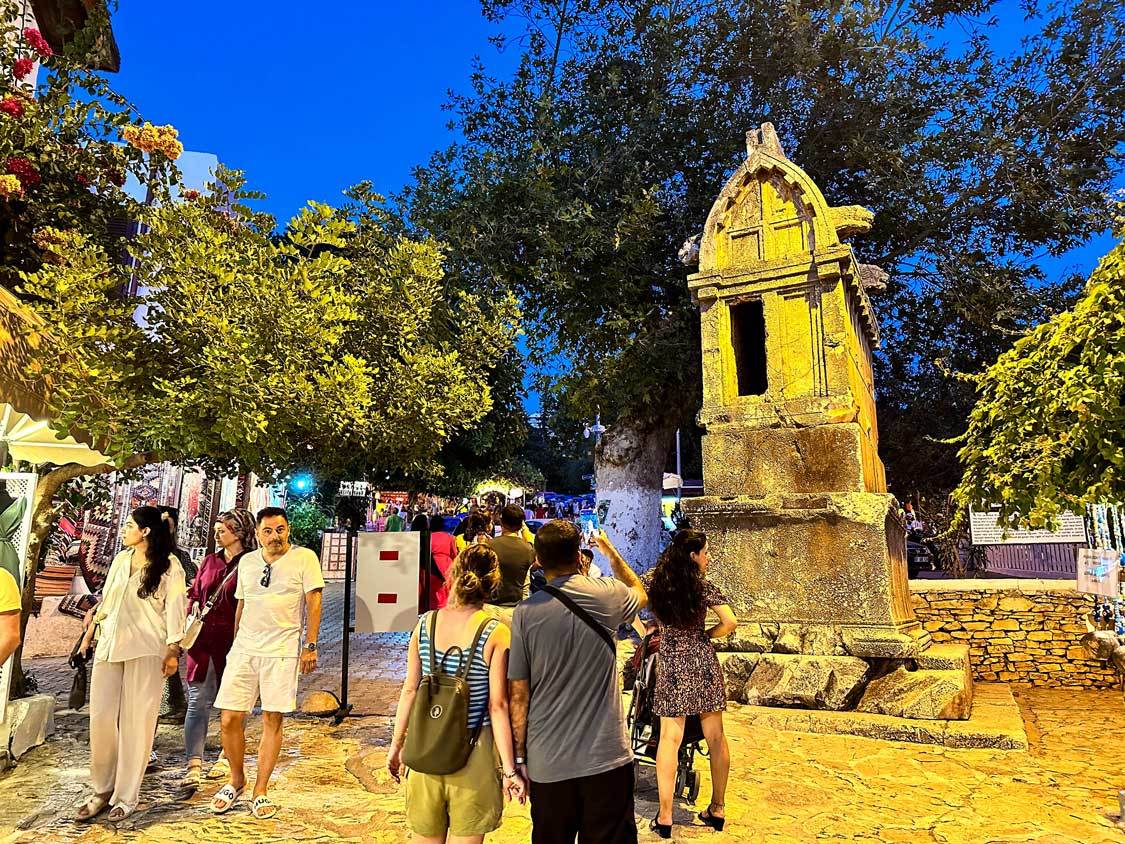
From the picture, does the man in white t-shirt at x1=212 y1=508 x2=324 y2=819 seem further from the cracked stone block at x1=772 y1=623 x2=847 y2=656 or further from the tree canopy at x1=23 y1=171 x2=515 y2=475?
the cracked stone block at x1=772 y1=623 x2=847 y2=656

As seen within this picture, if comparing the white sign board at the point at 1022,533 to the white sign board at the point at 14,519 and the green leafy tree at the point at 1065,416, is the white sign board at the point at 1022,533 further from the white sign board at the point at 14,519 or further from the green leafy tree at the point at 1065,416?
the white sign board at the point at 14,519

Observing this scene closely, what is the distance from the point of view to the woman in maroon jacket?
5.36 meters

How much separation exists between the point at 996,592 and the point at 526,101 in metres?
12.0

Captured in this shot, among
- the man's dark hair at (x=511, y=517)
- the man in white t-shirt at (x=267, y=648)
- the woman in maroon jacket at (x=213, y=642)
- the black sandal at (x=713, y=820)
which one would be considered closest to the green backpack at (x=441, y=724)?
the man in white t-shirt at (x=267, y=648)

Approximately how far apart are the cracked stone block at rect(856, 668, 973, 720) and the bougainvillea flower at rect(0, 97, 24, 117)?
32.3 feet

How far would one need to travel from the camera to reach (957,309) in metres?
11.8

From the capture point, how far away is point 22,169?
6598mm

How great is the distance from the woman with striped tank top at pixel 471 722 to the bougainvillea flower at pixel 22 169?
6.36m

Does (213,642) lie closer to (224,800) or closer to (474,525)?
(224,800)

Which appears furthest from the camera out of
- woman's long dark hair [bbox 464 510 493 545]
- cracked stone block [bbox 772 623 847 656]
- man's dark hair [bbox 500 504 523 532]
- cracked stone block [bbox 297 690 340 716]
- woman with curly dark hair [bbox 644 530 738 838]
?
woman's long dark hair [bbox 464 510 493 545]

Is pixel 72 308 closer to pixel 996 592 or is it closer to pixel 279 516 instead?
pixel 279 516

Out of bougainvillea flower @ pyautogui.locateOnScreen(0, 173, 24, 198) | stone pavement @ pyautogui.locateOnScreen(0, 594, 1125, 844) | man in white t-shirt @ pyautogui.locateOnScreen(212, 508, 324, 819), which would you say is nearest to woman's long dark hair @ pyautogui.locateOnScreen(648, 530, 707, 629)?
stone pavement @ pyautogui.locateOnScreen(0, 594, 1125, 844)

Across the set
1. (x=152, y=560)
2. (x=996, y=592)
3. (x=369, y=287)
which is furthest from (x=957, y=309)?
(x=152, y=560)

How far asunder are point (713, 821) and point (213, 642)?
3.99 m
